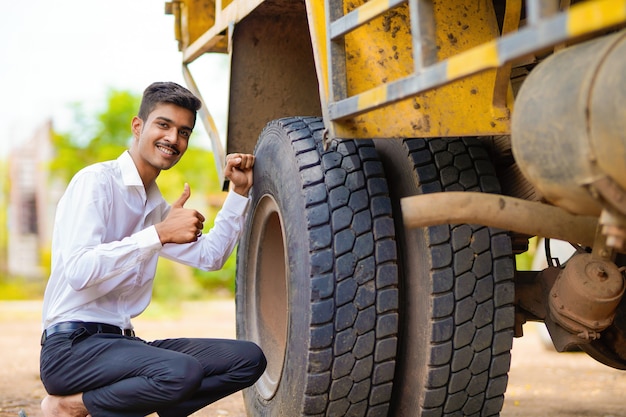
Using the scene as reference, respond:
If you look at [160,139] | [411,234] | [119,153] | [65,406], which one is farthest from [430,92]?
[119,153]

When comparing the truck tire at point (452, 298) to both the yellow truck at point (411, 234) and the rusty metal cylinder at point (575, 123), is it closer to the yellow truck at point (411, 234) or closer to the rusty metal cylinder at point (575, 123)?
the yellow truck at point (411, 234)

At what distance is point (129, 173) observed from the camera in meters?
3.44

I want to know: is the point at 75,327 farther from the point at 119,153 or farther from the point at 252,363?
the point at 119,153

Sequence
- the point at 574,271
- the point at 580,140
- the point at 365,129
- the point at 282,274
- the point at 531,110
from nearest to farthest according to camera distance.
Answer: the point at 580,140
the point at 531,110
the point at 365,129
the point at 574,271
the point at 282,274

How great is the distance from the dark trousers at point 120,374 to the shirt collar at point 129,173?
0.58 meters

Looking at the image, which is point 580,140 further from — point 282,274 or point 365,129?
point 282,274

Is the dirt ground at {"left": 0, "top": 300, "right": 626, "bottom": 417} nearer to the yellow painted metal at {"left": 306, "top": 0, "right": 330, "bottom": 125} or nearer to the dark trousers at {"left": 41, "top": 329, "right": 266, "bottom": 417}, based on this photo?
the dark trousers at {"left": 41, "top": 329, "right": 266, "bottom": 417}

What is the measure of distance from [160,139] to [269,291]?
962 millimetres

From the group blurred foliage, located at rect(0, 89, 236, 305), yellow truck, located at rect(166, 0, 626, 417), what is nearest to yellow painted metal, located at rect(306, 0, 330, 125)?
yellow truck, located at rect(166, 0, 626, 417)

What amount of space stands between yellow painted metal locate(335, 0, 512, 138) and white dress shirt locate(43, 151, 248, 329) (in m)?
0.95

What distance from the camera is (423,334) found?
10.1 ft

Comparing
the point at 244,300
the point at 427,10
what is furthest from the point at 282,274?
the point at 427,10

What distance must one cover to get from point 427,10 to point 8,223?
104 ft

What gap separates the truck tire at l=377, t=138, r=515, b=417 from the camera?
3041mm
